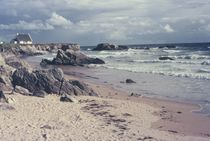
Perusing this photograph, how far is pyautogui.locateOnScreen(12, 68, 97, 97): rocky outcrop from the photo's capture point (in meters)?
20.8

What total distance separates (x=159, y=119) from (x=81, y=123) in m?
3.52

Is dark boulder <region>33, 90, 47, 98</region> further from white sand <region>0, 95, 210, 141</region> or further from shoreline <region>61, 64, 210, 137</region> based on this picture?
shoreline <region>61, 64, 210, 137</region>

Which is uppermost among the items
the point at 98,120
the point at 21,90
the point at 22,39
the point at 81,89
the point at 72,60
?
the point at 22,39

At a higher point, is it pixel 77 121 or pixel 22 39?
pixel 22 39

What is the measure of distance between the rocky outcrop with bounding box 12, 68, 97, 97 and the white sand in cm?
135

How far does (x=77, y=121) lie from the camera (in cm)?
1474

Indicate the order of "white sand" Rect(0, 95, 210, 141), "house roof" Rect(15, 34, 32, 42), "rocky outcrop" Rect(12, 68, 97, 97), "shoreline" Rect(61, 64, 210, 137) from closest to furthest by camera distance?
"white sand" Rect(0, 95, 210, 141), "shoreline" Rect(61, 64, 210, 137), "rocky outcrop" Rect(12, 68, 97, 97), "house roof" Rect(15, 34, 32, 42)

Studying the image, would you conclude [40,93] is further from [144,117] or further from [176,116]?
[176,116]

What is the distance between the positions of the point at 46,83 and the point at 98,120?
6385mm

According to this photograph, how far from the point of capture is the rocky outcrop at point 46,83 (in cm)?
2081

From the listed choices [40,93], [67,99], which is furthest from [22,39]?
[67,99]

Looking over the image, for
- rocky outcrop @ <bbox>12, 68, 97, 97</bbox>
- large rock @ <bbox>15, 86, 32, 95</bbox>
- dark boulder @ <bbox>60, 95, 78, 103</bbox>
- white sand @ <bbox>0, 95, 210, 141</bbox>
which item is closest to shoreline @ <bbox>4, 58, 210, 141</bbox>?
white sand @ <bbox>0, 95, 210, 141</bbox>

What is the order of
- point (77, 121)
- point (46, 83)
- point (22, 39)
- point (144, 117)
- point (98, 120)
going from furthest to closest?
point (22, 39), point (46, 83), point (144, 117), point (98, 120), point (77, 121)

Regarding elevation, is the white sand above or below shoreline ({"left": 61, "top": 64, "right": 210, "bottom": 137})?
above
